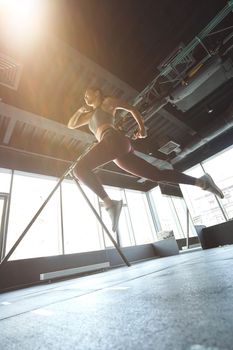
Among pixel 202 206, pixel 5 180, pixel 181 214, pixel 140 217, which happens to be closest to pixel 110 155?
pixel 5 180

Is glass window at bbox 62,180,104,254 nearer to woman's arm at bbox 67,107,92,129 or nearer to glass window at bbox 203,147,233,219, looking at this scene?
woman's arm at bbox 67,107,92,129

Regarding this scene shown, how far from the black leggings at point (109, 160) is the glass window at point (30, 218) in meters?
2.65

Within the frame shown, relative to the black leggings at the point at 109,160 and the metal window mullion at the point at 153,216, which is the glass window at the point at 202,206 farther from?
the black leggings at the point at 109,160

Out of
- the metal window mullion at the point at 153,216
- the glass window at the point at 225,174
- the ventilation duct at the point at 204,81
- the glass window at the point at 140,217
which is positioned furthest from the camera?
the metal window mullion at the point at 153,216

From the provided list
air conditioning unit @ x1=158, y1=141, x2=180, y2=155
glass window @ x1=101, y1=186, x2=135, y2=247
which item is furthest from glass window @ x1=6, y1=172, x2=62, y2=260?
air conditioning unit @ x1=158, y1=141, x2=180, y2=155

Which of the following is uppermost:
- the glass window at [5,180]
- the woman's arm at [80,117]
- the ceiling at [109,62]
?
the ceiling at [109,62]

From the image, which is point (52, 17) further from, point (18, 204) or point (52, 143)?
point (18, 204)

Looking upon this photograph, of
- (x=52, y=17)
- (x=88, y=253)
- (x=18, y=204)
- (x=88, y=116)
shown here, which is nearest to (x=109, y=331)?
(x=88, y=116)

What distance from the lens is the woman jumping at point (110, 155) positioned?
1.56 m

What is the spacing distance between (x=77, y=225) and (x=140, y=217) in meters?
2.94

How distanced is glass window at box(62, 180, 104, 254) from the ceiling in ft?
4.54

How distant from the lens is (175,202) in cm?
788

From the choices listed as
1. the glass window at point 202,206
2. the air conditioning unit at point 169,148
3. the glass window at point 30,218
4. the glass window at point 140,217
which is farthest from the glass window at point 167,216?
the glass window at point 30,218

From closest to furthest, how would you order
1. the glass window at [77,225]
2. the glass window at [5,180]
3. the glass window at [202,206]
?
1. the glass window at [5,180]
2. the glass window at [77,225]
3. the glass window at [202,206]
